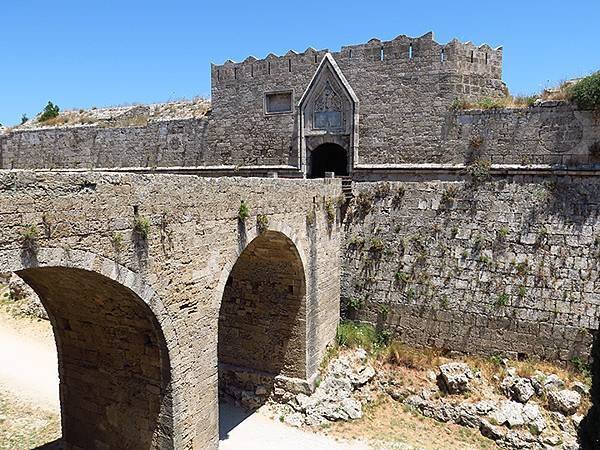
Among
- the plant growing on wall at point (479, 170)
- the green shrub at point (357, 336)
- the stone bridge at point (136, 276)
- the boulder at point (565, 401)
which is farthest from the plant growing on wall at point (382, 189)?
the boulder at point (565, 401)

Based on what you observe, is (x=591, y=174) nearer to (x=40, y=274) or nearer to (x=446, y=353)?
(x=446, y=353)

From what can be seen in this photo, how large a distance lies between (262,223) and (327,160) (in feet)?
28.3

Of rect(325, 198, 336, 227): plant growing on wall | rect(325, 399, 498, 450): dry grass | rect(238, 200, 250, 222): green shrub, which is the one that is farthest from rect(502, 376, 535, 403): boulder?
rect(238, 200, 250, 222): green shrub

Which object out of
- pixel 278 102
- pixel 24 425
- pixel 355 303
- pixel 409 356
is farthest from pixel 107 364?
pixel 278 102

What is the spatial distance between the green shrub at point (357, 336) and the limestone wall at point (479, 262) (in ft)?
1.16

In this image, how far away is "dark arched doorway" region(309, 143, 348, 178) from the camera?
18.0 metres

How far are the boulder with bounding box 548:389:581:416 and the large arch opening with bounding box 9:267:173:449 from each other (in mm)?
9402

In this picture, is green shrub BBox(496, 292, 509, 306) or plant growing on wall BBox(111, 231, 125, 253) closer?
plant growing on wall BBox(111, 231, 125, 253)

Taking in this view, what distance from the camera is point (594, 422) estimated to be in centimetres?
916

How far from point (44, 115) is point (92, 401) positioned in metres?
21.2

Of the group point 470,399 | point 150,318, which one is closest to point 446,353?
point 470,399

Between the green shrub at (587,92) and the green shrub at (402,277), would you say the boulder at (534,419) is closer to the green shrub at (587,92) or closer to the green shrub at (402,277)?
the green shrub at (402,277)

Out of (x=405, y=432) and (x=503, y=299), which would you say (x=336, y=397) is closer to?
(x=405, y=432)

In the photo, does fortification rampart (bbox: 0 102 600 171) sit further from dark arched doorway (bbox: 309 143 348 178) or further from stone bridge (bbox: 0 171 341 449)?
stone bridge (bbox: 0 171 341 449)
